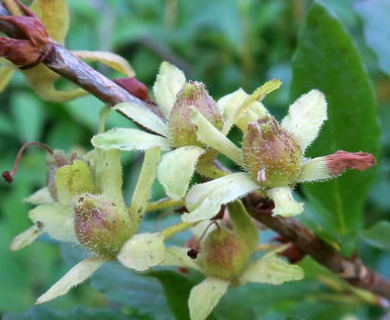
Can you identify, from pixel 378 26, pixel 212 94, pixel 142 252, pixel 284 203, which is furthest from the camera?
pixel 212 94

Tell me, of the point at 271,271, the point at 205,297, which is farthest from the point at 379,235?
the point at 205,297

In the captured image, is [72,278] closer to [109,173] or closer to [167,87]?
[109,173]

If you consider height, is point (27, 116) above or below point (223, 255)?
below

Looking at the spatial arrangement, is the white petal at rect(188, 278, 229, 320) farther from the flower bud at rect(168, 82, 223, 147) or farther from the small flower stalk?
the small flower stalk

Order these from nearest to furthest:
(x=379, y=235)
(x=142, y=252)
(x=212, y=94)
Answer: (x=142, y=252) → (x=379, y=235) → (x=212, y=94)

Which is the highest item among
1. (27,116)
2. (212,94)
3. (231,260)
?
(231,260)

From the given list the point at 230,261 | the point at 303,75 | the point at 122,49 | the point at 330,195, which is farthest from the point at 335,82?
the point at 122,49

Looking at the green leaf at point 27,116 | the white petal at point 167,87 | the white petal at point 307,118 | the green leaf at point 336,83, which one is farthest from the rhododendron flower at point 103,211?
the green leaf at point 27,116

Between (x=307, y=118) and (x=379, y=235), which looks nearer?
(x=307, y=118)
